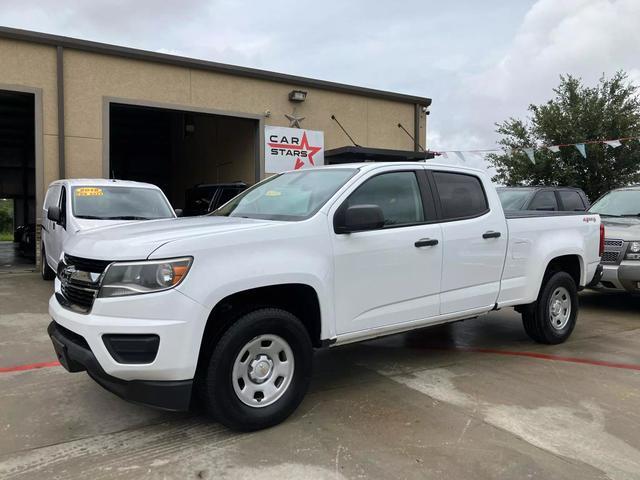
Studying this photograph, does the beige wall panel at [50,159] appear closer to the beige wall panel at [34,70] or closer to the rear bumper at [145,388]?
the beige wall panel at [34,70]

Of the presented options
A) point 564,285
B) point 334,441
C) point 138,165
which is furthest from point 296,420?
point 138,165

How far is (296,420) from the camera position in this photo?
3.78 m

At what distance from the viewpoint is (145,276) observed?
3.18m

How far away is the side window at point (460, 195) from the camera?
481cm

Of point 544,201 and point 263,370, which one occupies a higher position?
point 544,201

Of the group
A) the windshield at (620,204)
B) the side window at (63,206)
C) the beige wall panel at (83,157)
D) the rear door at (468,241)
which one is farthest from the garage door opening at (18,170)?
the rear door at (468,241)

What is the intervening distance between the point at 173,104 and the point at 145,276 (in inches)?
416

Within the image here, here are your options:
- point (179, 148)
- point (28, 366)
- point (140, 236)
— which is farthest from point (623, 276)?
point (179, 148)

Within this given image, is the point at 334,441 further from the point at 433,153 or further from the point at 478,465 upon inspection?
the point at 433,153

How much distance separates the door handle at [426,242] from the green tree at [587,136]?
18155 mm

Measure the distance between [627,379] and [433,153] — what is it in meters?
12.9

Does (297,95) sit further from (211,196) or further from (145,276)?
(145,276)

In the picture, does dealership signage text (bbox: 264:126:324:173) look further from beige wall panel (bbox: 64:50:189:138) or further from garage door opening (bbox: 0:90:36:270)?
garage door opening (bbox: 0:90:36:270)

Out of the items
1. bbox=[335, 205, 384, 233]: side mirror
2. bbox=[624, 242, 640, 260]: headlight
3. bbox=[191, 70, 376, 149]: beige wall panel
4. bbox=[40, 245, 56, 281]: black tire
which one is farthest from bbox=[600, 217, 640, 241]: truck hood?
bbox=[40, 245, 56, 281]: black tire
